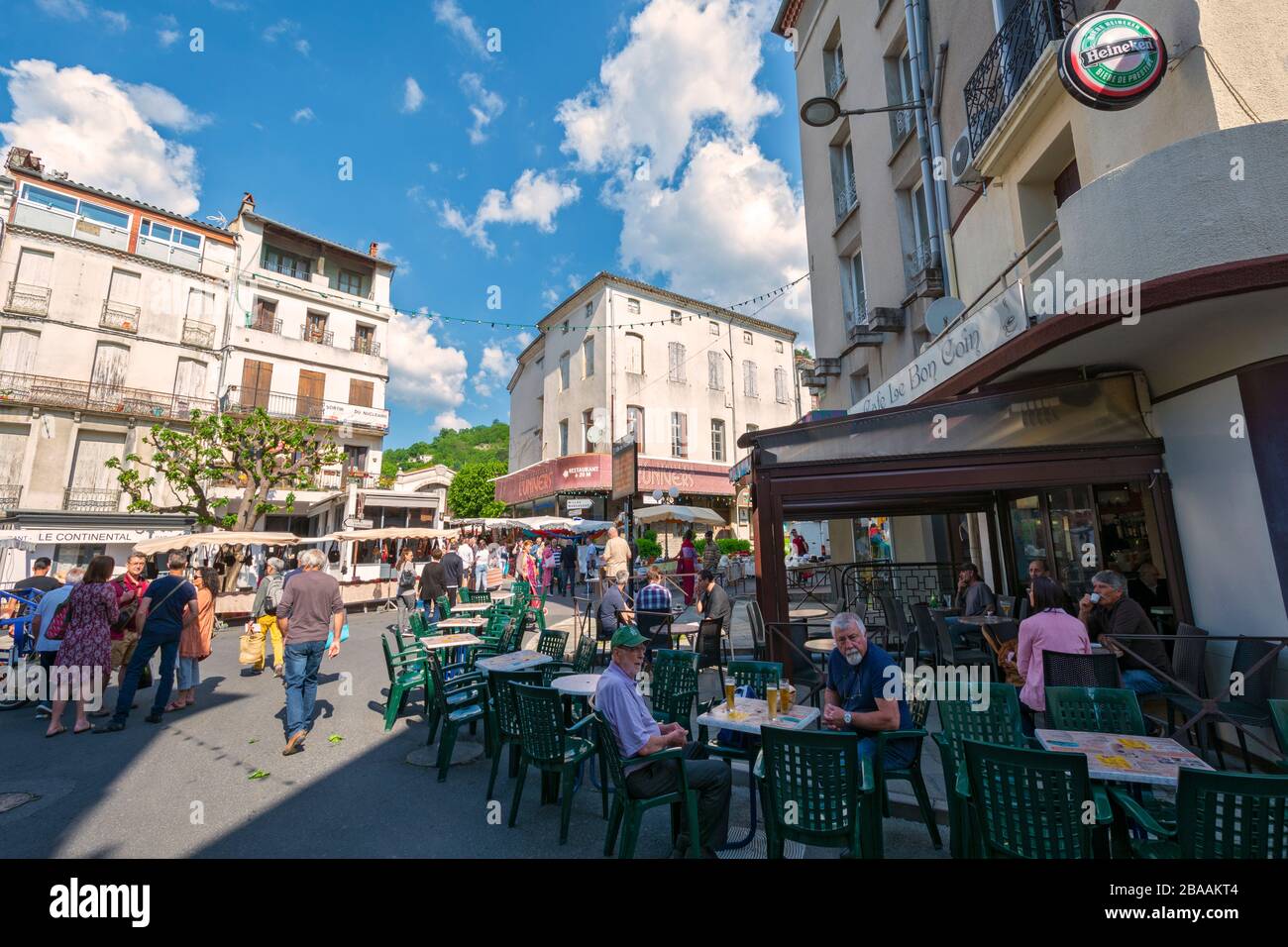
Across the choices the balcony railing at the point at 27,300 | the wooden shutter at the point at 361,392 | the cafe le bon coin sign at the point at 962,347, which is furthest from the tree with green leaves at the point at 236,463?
the cafe le bon coin sign at the point at 962,347

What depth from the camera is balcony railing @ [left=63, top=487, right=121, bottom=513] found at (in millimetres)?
20484

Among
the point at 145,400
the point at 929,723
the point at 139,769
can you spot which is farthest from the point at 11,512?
the point at 929,723

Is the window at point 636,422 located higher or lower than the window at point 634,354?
lower

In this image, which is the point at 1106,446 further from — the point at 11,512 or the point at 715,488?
the point at 11,512

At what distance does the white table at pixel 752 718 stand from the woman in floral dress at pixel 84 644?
21.5 ft

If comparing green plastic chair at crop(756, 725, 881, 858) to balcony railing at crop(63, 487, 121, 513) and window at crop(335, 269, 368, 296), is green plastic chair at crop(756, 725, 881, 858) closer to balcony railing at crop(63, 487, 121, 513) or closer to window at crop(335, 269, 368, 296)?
balcony railing at crop(63, 487, 121, 513)

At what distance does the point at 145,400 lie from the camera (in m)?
22.4

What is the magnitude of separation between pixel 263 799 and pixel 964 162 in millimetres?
11677

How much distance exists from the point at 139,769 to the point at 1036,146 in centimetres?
1206

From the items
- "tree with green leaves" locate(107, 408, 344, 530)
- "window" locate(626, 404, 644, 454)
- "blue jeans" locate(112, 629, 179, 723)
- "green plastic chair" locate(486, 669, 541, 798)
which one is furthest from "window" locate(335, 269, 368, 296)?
"green plastic chair" locate(486, 669, 541, 798)

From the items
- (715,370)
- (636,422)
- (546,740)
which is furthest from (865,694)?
(715,370)

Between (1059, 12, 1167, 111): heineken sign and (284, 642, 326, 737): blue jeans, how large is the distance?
8.89 m

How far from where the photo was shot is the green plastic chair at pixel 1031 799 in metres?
2.35

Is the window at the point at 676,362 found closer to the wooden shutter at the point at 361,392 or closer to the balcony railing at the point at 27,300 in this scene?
the wooden shutter at the point at 361,392
